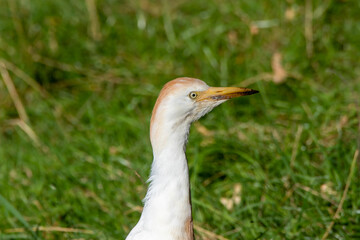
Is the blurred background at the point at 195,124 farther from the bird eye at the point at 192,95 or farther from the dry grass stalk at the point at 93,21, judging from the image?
the bird eye at the point at 192,95

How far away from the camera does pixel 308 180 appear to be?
3.31 metres

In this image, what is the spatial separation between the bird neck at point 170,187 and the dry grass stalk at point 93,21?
2.88 m

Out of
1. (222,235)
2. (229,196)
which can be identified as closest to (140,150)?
(229,196)

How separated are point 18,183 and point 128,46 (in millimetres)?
1670

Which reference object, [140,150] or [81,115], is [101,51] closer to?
[81,115]

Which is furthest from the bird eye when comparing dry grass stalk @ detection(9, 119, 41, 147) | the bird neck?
dry grass stalk @ detection(9, 119, 41, 147)

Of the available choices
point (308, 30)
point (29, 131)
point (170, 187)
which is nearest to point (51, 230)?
point (170, 187)

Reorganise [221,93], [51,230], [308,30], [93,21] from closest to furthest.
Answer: [221,93] → [51,230] → [308,30] → [93,21]

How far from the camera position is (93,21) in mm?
5164

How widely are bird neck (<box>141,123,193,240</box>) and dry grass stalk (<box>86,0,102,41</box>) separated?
2.88 meters

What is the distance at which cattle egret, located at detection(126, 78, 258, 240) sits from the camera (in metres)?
2.46

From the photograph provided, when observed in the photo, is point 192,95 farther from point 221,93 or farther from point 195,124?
point 195,124

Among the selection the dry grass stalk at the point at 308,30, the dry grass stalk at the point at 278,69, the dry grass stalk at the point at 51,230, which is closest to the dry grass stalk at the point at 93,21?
the dry grass stalk at the point at 278,69

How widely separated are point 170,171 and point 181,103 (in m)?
0.28
